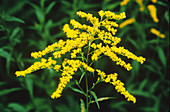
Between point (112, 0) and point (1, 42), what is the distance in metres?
2.16

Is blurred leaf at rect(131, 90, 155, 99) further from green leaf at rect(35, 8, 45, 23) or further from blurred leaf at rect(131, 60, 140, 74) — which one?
green leaf at rect(35, 8, 45, 23)

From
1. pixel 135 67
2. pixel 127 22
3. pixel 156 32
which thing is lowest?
pixel 135 67

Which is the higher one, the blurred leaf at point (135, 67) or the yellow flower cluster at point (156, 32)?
the yellow flower cluster at point (156, 32)

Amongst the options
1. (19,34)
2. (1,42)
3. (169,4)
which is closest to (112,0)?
(169,4)

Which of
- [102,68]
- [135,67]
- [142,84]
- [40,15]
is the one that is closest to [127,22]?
[135,67]

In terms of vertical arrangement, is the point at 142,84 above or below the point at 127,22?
below

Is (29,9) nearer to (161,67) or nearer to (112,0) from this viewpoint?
(112,0)

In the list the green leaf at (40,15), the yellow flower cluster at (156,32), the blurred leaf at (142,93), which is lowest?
the blurred leaf at (142,93)

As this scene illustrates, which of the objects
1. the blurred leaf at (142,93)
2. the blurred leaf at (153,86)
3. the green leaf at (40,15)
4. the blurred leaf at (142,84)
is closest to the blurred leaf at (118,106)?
the blurred leaf at (142,93)

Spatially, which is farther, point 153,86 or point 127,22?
point 153,86

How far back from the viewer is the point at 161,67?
164 inches

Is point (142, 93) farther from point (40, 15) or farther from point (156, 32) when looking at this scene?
point (40, 15)

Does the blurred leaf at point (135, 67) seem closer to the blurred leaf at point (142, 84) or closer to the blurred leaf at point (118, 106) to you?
the blurred leaf at point (142, 84)

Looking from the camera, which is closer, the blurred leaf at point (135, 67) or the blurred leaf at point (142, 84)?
the blurred leaf at point (135, 67)
